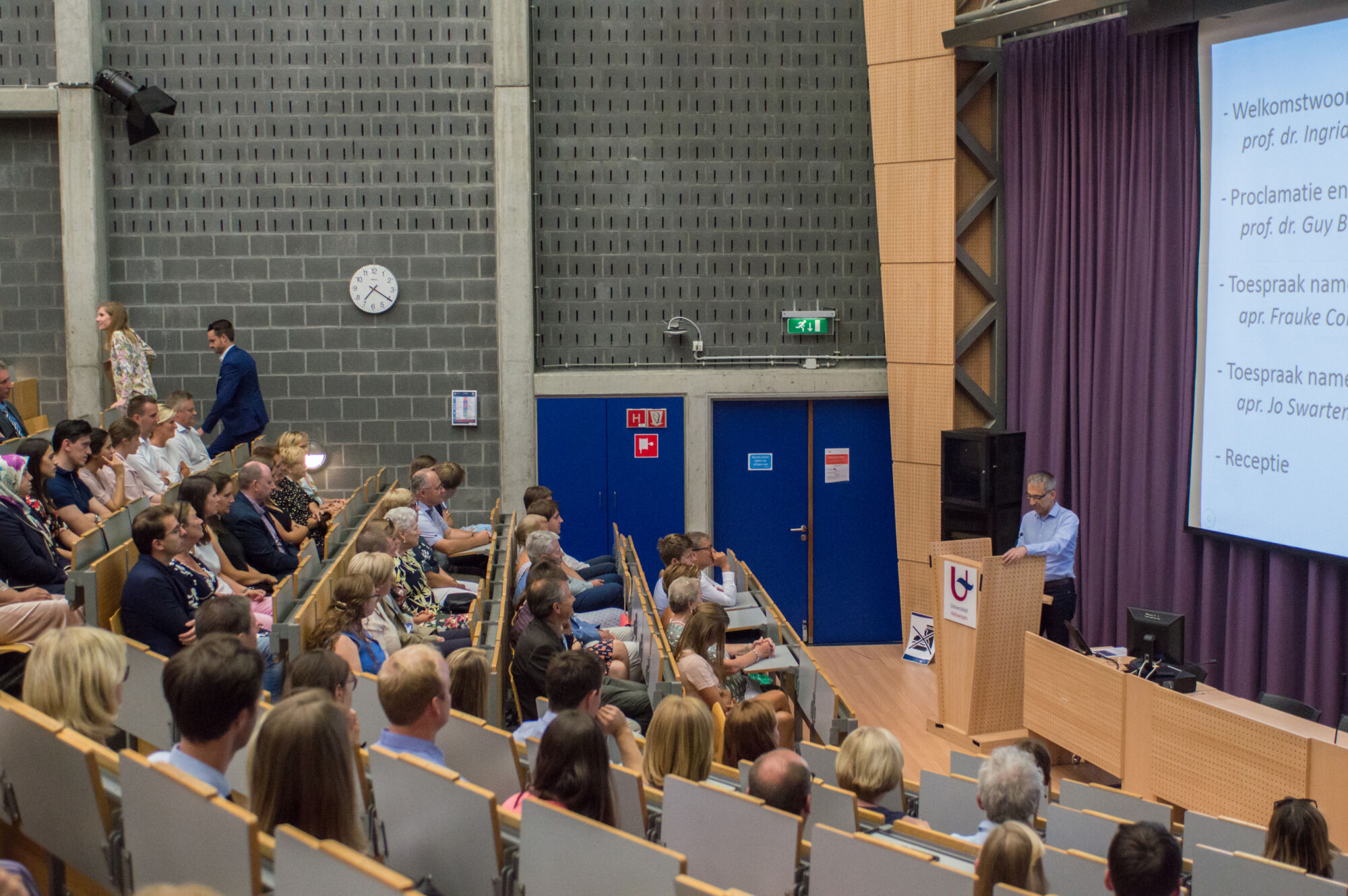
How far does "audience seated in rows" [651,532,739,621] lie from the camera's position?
6.22 meters

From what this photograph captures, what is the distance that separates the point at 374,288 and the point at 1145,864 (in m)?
7.05

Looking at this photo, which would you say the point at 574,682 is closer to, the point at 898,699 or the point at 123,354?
the point at 898,699

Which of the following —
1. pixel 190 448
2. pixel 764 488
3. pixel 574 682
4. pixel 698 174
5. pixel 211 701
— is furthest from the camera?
pixel 764 488

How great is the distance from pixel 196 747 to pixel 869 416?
7103 mm

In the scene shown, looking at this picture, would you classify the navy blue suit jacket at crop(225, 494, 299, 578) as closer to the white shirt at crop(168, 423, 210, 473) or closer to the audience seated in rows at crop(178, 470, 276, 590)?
the audience seated in rows at crop(178, 470, 276, 590)

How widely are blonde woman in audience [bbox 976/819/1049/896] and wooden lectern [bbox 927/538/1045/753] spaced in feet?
Answer: 11.9

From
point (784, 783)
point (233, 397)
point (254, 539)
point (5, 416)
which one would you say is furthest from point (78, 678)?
point (233, 397)

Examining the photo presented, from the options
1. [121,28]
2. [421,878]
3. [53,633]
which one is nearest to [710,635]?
[421,878]

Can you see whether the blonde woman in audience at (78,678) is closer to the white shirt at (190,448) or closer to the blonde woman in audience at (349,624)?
the blonde woman in audience at (349,624)

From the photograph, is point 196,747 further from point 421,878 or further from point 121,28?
point 121,28

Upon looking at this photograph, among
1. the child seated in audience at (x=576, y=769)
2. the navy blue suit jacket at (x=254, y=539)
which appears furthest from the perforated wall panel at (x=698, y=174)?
the child seated in audience at (x=576, y=769)

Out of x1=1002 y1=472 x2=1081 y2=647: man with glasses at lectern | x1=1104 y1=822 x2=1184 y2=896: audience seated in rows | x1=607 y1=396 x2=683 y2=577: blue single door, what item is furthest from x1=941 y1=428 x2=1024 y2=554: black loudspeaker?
x1=1104 y1=822 x2=1184 y2=896: audience seated in rows

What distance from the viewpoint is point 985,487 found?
24.0 ft

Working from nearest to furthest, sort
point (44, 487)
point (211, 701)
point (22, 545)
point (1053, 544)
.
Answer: point (211, 701) → point (22, 545) → point (44, 487) → point (1053, 544)
